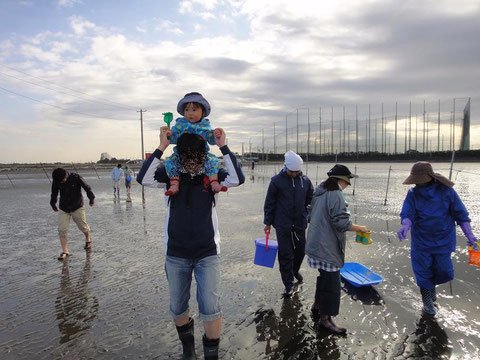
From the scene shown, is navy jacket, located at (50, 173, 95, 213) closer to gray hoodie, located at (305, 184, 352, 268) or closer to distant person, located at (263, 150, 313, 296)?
distant person, located at (263, 150, 313, 296)

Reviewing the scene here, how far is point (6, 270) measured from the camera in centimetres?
596

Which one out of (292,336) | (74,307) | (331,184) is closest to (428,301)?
(292,336)

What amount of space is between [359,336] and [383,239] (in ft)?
15.3

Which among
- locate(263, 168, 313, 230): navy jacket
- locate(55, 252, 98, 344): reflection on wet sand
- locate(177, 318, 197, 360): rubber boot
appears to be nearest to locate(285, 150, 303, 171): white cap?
locate(263, 168, 313, 230): navy jacket

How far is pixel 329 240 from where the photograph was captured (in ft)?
12.3

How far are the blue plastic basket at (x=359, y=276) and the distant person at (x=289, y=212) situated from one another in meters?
0.84

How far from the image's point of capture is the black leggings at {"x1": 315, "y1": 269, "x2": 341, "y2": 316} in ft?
12.2

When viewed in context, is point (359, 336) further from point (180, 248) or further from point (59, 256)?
point (59, 256)

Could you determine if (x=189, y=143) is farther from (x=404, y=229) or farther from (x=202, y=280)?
(x=404, y=229)

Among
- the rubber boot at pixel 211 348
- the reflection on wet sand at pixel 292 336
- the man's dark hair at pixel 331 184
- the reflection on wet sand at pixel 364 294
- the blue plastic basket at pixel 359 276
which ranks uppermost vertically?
the man's dark hair at pixel 331 184

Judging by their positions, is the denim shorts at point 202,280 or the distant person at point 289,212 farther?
the distant person at point 289,212

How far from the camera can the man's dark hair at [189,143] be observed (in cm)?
270

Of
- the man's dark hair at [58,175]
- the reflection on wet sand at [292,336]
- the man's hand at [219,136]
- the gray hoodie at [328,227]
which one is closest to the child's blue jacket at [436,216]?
the gray hoodie at [328,227]

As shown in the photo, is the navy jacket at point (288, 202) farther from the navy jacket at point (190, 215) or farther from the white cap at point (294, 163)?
the navy jacket at point (190, 215)
